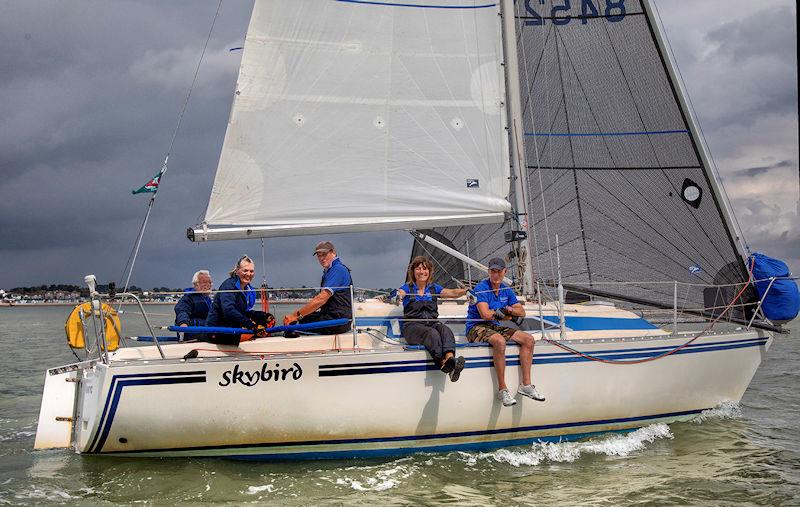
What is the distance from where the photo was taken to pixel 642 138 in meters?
9.48

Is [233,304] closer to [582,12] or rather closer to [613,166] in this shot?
[613,166]

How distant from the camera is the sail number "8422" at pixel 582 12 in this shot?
970 centimetres

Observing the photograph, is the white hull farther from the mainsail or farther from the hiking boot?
the mainsail

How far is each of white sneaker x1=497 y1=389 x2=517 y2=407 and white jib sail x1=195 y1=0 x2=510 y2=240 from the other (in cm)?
235

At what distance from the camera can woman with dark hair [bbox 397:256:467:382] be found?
6035mm

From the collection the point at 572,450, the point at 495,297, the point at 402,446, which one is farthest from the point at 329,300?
the point at 572,450

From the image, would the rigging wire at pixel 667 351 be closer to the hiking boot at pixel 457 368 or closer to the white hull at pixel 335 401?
the white hull at pixel 335 401

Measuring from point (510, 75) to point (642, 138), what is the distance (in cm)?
240

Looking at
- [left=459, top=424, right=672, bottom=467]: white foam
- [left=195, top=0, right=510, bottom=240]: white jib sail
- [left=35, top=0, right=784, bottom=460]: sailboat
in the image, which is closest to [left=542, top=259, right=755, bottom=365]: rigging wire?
[left=35, top=0, right=784, bottom=460]: sailboat

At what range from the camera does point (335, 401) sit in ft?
19.6

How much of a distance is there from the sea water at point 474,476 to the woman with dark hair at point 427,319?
0.98m

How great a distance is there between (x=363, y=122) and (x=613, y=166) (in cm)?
397

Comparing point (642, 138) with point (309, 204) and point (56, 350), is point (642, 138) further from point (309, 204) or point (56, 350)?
point (56, 350)

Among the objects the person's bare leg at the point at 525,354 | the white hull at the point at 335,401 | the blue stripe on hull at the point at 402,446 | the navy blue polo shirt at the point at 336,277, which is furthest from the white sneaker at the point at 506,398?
the navy blue polo shirt at the point at 336,277
